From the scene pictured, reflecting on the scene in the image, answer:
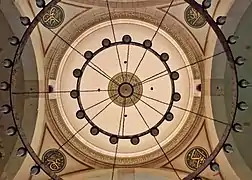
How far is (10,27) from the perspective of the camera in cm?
679

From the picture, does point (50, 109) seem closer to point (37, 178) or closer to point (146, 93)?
point (37, 178)

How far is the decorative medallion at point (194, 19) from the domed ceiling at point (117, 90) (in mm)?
16

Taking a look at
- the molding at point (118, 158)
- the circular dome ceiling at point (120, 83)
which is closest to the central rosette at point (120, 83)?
the circular dome ceiling at point (120, 83)

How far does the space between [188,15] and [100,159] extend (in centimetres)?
288

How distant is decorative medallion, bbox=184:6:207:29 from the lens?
7.85 meters

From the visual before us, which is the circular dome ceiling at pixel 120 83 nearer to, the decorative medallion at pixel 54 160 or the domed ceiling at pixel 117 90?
the domed ceiling at pixel 117 90

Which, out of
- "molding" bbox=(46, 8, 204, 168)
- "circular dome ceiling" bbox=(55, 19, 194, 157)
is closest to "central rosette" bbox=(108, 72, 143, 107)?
"circular dome ceiling" bbox=(55, 19, 194, 157)

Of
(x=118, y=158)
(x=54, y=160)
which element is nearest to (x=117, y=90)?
(x=118, y=158)

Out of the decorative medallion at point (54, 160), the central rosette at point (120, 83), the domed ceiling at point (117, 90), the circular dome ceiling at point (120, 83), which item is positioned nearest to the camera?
the domed ceiling at point (117, 90)

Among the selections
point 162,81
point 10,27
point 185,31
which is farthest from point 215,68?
point 10,27

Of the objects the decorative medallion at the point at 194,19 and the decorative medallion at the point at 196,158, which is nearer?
the decorative medallion at the point at 194,19

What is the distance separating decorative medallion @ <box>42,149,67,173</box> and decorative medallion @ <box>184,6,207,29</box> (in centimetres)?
307

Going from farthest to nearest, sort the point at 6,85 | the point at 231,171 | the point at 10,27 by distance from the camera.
Answer: the point at 231,171 < the point at 10,27 < the point at 6,85

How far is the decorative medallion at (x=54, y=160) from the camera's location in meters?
8.14
